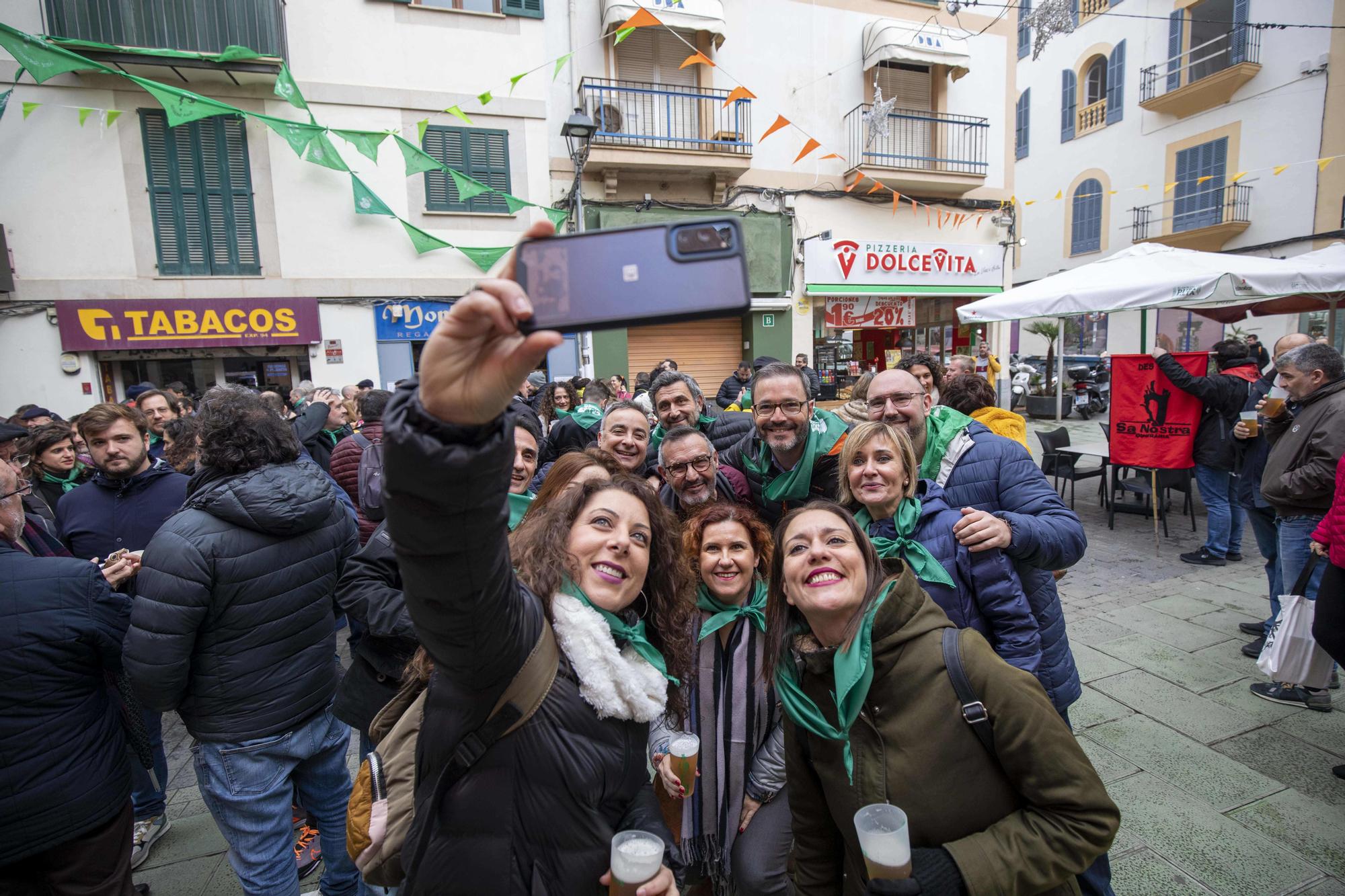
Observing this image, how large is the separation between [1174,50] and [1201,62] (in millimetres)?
1159

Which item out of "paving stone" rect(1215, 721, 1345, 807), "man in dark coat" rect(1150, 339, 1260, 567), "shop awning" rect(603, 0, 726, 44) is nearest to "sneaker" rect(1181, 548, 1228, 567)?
"man in dark coat" rect(1150, 339, 1260, 567)

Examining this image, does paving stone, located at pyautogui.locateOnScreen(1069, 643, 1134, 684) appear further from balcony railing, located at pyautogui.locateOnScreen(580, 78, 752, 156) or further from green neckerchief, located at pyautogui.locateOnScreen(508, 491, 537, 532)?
balcony railing, located at pyautogui.locateOnScreen(580, 78, 752, 156)

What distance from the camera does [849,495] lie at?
8.08ft

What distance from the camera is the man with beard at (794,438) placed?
3068 millimetres

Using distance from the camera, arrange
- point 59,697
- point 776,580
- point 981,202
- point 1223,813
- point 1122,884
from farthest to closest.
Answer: point 981,202 < point 1223,813 < point 1122,884 < point 59,697 < point 776,580

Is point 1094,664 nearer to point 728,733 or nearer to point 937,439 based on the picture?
point 937,439

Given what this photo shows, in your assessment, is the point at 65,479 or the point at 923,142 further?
the point at 923,142

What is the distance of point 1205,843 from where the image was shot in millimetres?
2713

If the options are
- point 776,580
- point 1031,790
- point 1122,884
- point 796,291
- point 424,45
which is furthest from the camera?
point 796,291

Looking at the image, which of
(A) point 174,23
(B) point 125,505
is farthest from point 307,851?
(A) point 174,23

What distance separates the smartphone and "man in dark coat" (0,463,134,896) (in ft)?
7.05

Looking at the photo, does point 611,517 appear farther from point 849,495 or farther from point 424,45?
point 424,45

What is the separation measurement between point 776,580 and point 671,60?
13.0 metres

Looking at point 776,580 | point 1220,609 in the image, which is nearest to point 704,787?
point 776,580
